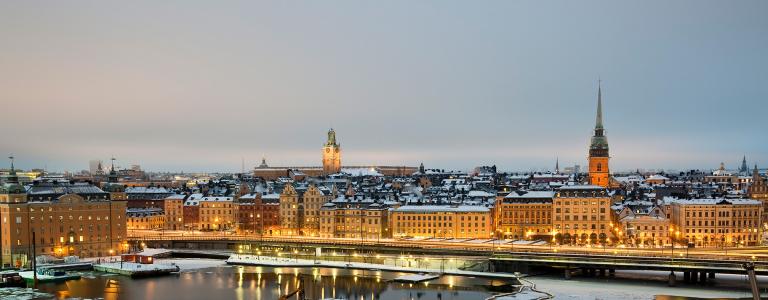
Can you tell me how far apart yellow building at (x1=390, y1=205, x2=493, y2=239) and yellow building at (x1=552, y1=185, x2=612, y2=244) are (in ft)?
31.6

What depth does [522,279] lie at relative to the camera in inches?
2835

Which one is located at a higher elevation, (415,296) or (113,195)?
(113,195)

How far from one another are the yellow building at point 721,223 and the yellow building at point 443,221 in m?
25.2

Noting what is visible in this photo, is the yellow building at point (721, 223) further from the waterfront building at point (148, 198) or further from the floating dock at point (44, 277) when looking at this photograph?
the waterfront building at point (148, 198)

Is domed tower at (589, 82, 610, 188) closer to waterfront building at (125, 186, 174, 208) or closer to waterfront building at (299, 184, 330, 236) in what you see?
waterfront building at (299, 184, 330, 236)

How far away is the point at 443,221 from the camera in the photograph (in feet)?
347

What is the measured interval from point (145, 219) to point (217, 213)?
11880 millimetres

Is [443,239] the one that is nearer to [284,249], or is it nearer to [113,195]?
[284,249]

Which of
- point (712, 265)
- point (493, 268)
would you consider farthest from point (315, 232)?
point (712, 265)

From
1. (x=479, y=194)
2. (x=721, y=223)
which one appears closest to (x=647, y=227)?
(x=721, y=223)

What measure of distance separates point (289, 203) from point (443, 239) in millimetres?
28743

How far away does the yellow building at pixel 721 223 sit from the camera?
97062 mm

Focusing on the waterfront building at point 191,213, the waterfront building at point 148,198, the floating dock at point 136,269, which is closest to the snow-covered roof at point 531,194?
the floating dock at point 136,269

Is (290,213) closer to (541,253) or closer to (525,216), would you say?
(525,216)
